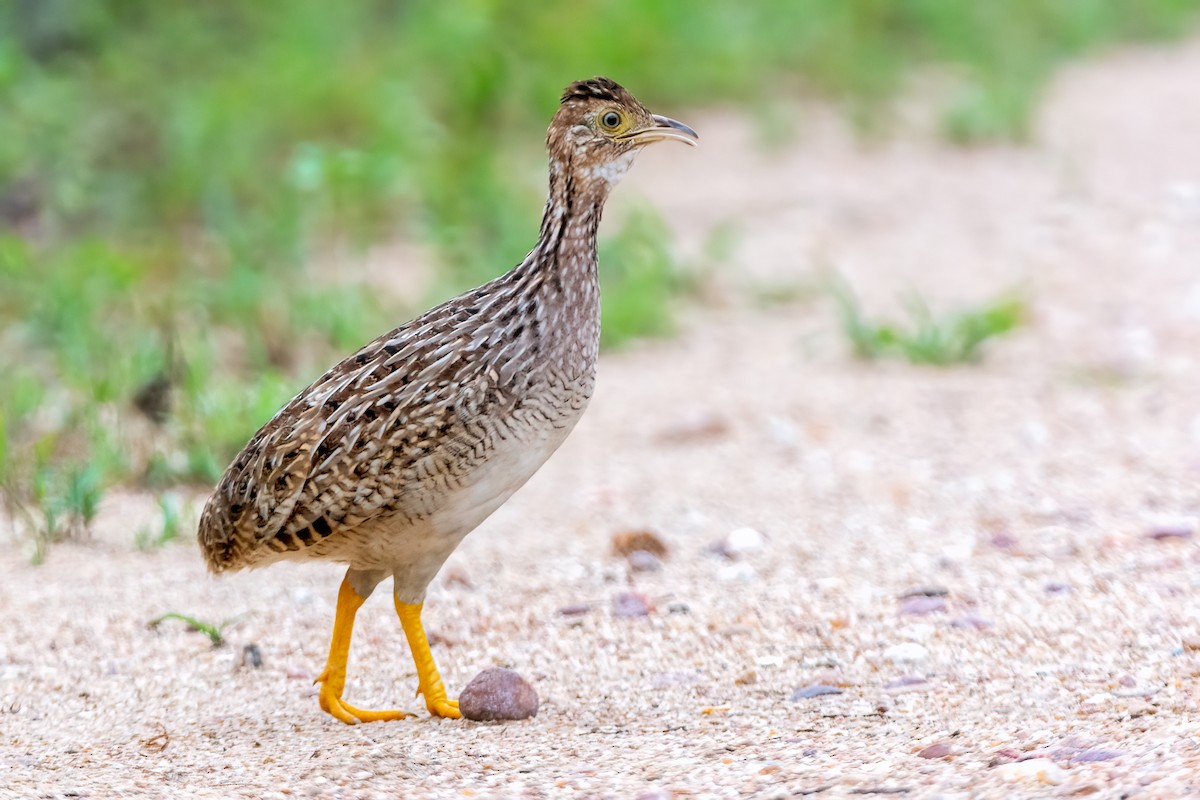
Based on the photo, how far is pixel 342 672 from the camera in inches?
176

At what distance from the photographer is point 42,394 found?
22.9ft

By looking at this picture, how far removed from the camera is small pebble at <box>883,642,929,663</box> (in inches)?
180

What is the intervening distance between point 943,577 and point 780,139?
7.34 metres

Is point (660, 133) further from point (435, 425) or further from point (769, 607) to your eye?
point (769, 607)

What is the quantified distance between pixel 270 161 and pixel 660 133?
6.24m

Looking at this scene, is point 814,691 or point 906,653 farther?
point 906,653

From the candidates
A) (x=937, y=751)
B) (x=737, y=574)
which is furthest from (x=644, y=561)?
(x=937, y=751)

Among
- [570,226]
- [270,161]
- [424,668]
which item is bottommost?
[424,668]

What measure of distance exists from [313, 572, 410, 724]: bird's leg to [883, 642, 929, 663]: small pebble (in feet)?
4.30

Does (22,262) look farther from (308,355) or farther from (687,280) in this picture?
(687,280)

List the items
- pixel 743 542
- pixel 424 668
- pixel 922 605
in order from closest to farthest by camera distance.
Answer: pixel 424 668 → pixel 922 605 → pixel 743 542

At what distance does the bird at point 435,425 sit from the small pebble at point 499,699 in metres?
0.10

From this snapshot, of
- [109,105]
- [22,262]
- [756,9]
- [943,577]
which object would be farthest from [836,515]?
[756,9]

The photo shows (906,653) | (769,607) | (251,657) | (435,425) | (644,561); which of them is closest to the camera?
(435,425)
